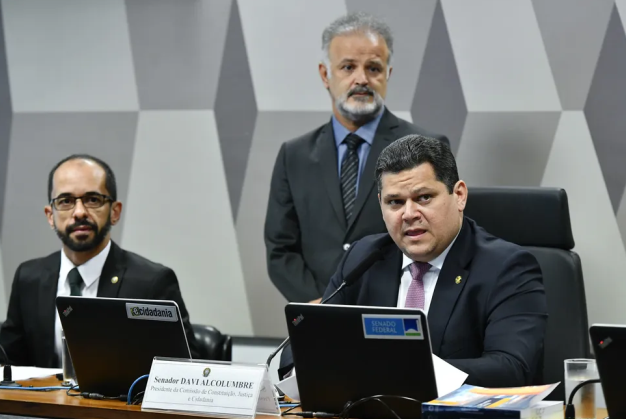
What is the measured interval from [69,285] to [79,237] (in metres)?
0.18

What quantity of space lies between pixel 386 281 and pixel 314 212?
2.44ft

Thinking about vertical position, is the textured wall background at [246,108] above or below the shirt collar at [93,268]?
above

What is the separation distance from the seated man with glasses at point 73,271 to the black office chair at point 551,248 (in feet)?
3.91

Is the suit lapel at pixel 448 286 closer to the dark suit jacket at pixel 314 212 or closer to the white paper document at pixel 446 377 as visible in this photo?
the white paper document at pixel 446 377

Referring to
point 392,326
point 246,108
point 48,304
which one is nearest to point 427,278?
→ point 392,326

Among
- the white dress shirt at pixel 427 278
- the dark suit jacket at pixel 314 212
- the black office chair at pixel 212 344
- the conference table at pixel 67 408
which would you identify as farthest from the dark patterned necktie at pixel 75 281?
the white dress shirt at pixel 427 278

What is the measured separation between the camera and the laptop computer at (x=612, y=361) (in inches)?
68.3

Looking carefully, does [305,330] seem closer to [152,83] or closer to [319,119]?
[319,119]

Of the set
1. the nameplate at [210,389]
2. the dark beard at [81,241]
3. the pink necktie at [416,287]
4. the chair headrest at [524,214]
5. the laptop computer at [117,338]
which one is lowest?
the nameplate at [210,389]

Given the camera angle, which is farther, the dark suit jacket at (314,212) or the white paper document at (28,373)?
the dark suit jacket at (314,212)

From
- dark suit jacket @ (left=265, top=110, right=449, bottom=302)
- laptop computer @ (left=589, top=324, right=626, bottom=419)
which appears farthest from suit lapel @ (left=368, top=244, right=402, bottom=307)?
laptop computer @ (left=589, top=324, right=626, bottom=419)

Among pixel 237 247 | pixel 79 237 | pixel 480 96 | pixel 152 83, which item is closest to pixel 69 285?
pixel 79 237

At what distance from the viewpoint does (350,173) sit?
336 centimetres

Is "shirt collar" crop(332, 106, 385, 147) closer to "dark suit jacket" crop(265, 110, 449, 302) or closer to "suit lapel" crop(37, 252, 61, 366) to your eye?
"dark suit jacket" crop(265, 110, 449, 302)
